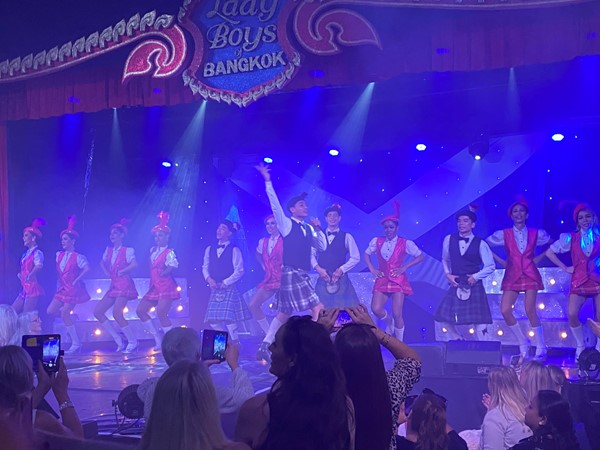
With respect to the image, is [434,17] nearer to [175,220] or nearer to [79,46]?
[79,46]

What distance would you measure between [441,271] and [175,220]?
4687 mm

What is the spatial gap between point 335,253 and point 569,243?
319 cm

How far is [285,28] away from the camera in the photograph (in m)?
9.11

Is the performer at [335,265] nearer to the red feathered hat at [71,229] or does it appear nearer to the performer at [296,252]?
the performer at [296,252]

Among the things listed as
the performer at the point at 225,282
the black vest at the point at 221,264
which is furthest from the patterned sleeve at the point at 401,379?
the black vest at the point at 221,264

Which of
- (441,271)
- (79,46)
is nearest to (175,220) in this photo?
(79,46)

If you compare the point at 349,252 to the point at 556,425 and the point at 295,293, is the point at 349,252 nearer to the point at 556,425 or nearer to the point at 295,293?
the point at 295,293

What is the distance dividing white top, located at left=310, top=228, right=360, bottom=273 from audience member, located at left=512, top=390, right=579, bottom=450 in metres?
6.78

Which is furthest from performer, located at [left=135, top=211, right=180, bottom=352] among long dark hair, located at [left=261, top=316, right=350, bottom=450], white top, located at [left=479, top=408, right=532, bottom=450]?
long dark hair, located at [left=261, top=316, right=350, bottom=450]

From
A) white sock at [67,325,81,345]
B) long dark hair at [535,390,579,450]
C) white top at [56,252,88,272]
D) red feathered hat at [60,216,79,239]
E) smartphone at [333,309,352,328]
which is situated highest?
red feathered hat at [60,216,79,239]

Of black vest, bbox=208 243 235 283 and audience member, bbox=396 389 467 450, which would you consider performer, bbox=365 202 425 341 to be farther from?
audience member, bbox=396 389 467 450

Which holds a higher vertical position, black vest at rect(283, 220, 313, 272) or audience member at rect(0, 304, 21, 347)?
black vest at rect(283, 220, 313, 272)

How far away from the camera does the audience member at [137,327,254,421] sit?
3.35 metres

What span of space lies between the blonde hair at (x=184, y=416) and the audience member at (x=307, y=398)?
0.57 feet
